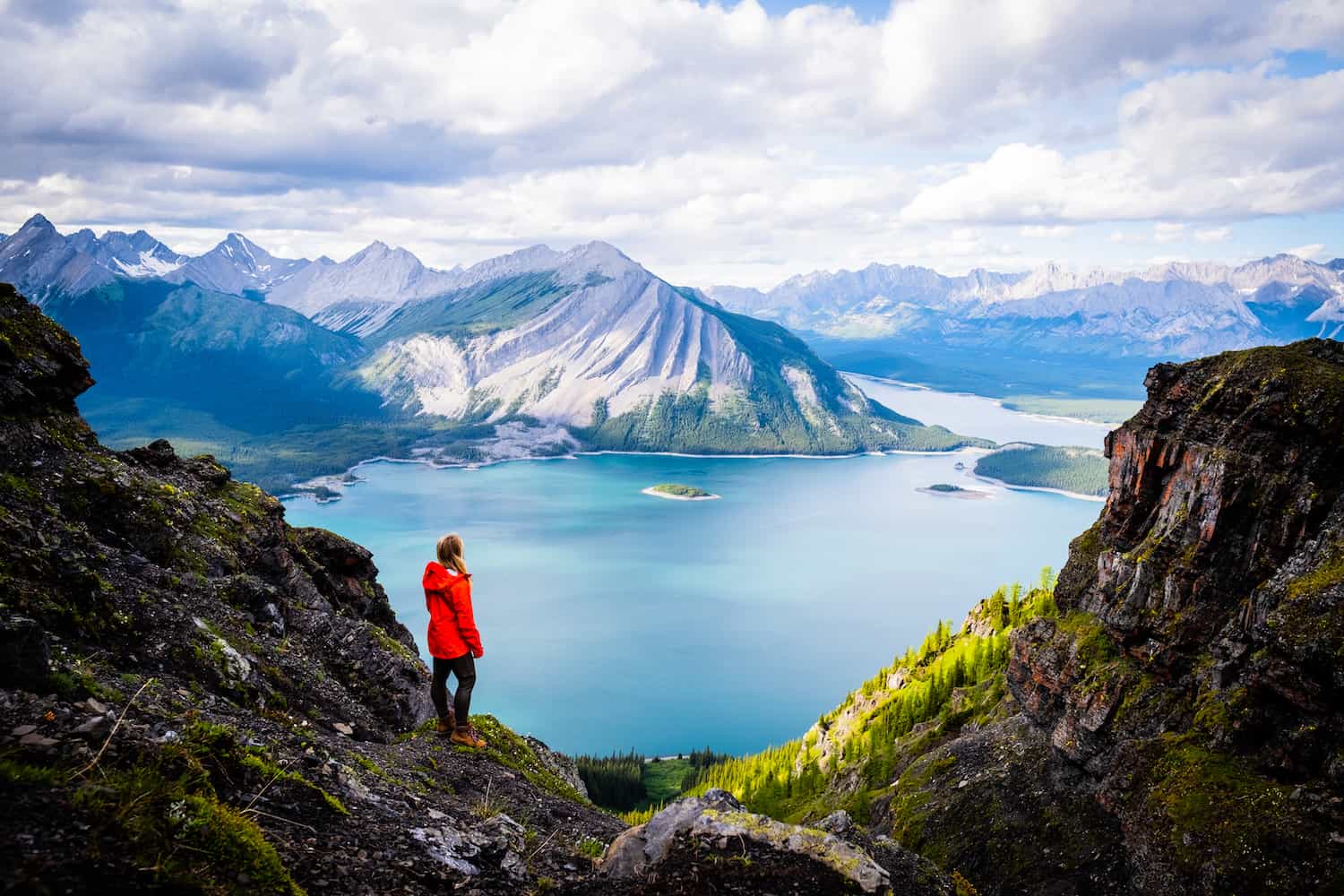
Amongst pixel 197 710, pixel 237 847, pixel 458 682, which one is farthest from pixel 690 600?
pixel 237 847

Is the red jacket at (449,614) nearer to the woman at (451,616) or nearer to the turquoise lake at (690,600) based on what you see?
the woman at (451,616)

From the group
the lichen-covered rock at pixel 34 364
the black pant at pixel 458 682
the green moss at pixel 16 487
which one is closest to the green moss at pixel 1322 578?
the black pant at pixel 458 682

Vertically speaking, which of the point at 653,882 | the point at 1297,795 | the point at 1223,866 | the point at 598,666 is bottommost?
the point at 598,666

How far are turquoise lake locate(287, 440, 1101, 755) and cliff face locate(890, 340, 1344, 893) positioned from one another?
2531 inches

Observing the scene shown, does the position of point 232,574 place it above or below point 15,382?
below

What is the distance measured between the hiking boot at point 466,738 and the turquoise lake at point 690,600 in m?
71.4

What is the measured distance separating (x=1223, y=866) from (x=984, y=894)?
7.70 metres

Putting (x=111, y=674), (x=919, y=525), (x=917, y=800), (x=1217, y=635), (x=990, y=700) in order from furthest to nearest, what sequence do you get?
(x=919, y=525) < (x=990, y=700) < (x=917, y=800) < (x=1217, y=635) < (x=111, y=674)

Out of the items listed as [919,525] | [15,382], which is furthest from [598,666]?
[919,525]

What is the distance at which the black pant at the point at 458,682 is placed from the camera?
14.6 m

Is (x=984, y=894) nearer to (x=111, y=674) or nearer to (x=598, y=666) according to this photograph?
(x=111, y=674)

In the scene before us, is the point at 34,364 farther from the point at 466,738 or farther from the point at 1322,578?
the point at 1322,578

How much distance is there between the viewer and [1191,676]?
22.0 m

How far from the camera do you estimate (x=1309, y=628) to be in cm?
1734
